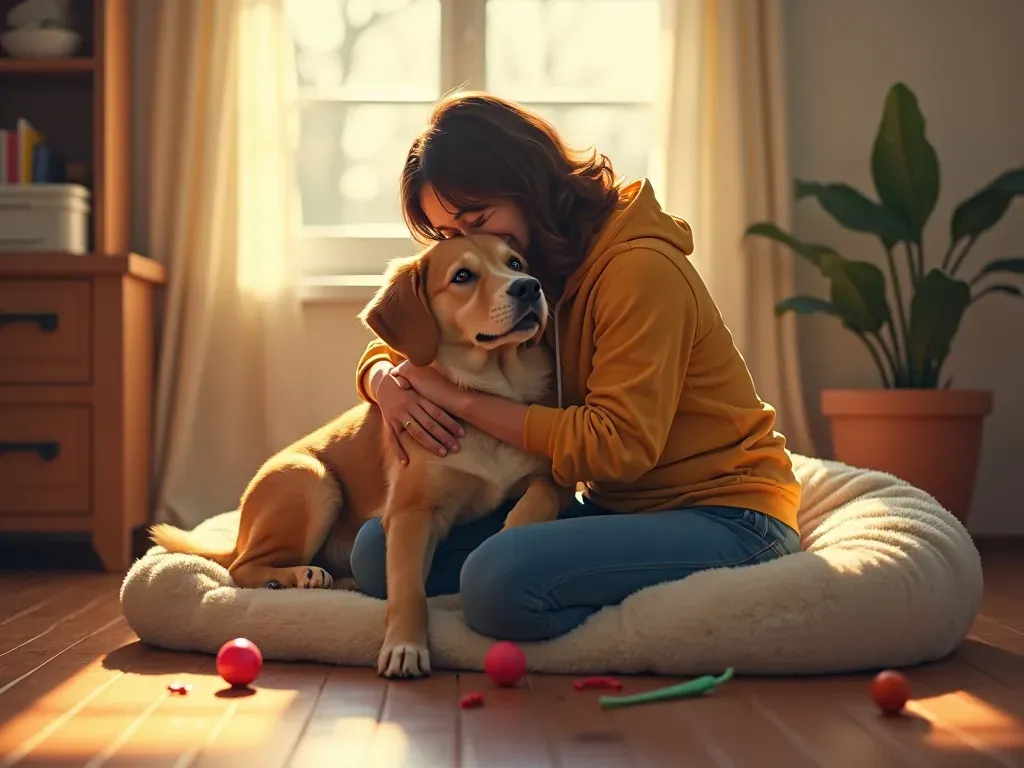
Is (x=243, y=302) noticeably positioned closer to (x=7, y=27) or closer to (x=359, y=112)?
(x=359, y=112)

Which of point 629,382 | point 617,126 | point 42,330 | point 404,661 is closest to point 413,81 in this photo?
point 617,126

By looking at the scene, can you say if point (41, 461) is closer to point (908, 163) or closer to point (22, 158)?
point (22, 158)

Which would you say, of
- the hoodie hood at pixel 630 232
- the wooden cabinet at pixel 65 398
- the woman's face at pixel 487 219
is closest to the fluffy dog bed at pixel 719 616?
the hoodie hood at pixel 630 232

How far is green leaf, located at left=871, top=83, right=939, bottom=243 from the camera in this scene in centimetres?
389

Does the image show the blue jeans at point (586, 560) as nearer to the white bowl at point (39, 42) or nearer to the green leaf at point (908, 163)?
the green leaf at point (908, 163)

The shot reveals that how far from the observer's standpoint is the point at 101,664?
7.16 ft

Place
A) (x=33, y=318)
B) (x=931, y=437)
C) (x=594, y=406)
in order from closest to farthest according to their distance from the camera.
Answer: (x=594, y=406), (x=33, y=318), (x=931, y=437)

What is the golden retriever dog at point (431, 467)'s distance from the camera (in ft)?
6.86

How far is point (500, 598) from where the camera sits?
200 cm

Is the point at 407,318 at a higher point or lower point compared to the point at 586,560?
higher

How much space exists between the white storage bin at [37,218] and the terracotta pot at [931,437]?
2536 mm

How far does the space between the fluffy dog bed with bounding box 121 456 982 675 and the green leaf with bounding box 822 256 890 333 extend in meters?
1.63

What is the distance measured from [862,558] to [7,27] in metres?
3.48

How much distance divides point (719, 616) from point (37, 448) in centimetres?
239
